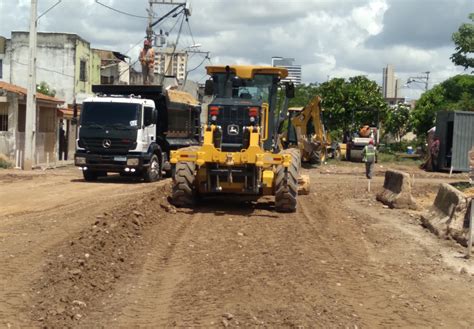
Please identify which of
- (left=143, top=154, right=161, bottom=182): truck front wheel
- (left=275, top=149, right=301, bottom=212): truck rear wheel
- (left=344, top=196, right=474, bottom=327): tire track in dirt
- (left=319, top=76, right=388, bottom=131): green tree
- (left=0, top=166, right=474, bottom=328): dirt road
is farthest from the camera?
(left=319, top=76, right=388, bottom=131): green tree

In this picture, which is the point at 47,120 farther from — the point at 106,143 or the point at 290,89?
the point at 290,89

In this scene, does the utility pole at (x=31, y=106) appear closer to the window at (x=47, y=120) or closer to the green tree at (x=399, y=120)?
the window at (x=47, y=120)

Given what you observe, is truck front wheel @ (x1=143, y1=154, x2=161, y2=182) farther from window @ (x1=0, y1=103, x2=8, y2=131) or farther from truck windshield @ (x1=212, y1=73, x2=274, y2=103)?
window @ (x1=0, y1=103, x2=8, y2=131)

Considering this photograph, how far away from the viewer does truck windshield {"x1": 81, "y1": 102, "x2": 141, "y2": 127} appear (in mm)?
21500

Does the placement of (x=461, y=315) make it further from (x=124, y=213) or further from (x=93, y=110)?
(x=93, y=110)

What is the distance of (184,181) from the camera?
543 inches

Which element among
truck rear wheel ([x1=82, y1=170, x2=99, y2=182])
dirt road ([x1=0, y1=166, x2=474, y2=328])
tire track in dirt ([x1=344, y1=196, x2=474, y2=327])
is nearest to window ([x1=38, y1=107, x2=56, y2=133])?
truck rear wheel ([x1=82, y1=170, x2=99, y2=182])

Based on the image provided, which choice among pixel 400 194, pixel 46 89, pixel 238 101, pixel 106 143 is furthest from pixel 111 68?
pixel 238 101

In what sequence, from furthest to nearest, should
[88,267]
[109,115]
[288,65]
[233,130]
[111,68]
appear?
1. [111,68]
2. [288,65]
3. [109,115]
4. [233,130]
5. [88,267]

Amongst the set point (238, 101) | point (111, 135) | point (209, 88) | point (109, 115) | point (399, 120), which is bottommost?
point (111, 135)

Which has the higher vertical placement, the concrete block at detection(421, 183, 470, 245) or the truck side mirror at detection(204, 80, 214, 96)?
the truck side mirror at detection(204, 80, 214, 96)

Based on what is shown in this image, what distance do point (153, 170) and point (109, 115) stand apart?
2629 mm

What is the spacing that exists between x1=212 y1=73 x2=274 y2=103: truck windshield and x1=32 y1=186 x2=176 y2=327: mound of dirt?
459cm

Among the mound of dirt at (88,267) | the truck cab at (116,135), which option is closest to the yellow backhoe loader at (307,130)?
the truck cab at (116,135)
